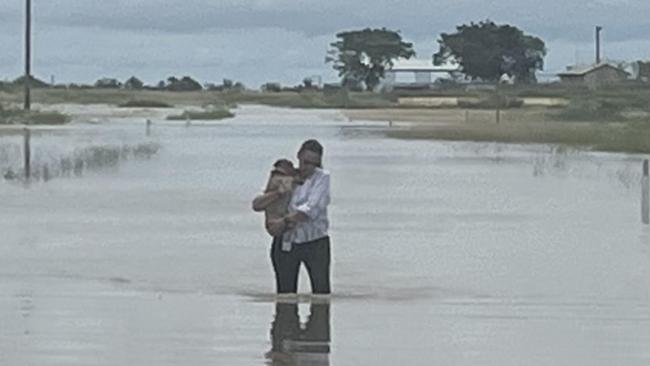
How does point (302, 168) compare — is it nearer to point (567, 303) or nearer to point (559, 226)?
point (567, 303)

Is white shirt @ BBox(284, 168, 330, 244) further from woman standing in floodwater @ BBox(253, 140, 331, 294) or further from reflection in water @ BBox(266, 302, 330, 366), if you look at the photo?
reflection in water @ BBox(266, 302, 330, 366)

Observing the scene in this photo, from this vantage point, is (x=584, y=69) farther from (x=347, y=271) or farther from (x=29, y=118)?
(x=347, y=271)

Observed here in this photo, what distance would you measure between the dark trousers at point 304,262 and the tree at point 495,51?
123623 millimetres

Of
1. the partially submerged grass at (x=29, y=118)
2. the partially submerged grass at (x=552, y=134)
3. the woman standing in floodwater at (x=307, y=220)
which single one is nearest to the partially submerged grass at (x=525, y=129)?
the partially submerged grass at (x=552, y=134)

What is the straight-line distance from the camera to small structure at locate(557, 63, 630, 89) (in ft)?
454

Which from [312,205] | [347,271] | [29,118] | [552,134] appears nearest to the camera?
[312,205]

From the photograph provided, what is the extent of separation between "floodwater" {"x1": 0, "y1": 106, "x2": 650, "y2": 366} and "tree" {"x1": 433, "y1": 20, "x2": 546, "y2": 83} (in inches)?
3857

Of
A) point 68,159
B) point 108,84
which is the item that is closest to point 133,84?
point 108,84

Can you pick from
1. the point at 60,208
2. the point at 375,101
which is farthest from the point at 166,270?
the point at 375,101

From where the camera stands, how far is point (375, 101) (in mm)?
124438

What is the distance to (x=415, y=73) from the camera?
158500mm

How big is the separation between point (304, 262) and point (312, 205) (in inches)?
32.8

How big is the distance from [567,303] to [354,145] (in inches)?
1609

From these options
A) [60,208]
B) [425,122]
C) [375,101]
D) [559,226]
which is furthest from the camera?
[375,101]
